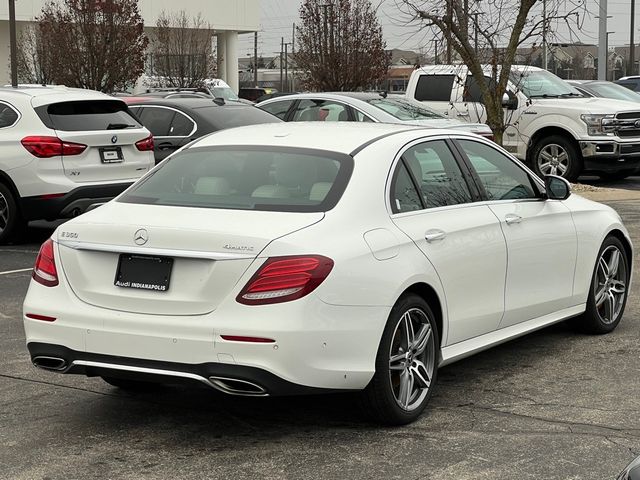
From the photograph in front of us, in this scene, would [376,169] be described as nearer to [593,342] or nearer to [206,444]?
[206,444]

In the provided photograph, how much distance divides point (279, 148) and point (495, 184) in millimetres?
1500

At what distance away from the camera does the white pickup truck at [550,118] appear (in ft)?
63.0

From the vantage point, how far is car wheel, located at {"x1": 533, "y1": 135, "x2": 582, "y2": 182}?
1938 centimetres

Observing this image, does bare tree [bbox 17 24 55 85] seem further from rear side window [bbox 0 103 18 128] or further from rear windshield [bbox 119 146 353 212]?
rear windshield [bbox 119 146 353 212]

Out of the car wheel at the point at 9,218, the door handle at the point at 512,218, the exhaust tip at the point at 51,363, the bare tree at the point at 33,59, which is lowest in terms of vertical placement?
the car wheel at the point at 9,218

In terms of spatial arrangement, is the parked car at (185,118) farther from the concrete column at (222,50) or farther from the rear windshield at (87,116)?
the concrete column at (222,50)

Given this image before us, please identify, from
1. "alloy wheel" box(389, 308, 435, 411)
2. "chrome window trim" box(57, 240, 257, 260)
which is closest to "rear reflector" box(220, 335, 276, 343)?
"chrome window trim" box(57, 240, 257, 260)

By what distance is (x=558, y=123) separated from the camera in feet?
63.6

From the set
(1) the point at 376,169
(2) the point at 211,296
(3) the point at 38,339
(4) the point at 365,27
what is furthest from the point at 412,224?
(4) the point at 365,27

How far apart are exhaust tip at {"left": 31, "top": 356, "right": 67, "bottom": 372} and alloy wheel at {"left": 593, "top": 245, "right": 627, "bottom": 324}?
12.4 feet

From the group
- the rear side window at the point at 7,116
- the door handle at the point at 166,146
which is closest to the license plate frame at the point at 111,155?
the rear side window at the point at 7,116

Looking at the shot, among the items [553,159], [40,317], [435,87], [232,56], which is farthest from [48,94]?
[232,56]

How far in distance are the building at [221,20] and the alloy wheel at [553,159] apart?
1653 inches

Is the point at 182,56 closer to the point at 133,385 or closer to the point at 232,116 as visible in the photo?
the point at 232,116
